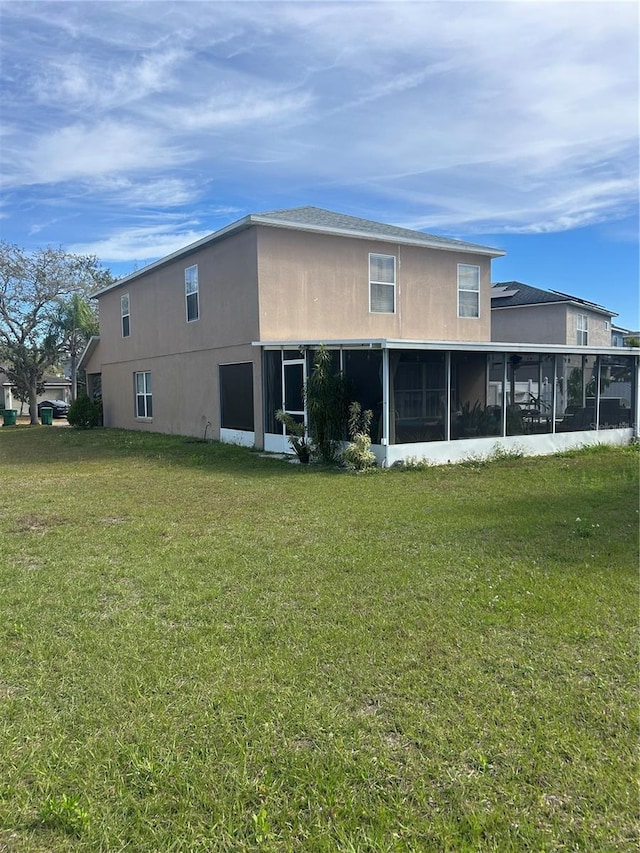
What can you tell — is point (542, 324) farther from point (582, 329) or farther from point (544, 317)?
point (582, 329)

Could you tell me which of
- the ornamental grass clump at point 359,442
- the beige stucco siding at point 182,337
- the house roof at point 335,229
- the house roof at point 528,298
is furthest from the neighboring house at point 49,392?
the ornamental grass clump at point 359,442

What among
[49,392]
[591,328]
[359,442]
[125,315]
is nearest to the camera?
[359,442]

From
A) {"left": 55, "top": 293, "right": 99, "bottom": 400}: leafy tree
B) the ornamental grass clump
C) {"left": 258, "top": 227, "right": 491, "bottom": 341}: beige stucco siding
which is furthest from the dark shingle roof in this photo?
{"left": 55, "top": 293, "right": 99, "bottom": 400}: leafy tree

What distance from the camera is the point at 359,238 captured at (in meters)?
15.2

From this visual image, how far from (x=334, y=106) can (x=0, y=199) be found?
51.7 ft

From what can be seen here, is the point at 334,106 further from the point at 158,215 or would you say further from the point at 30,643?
the point at 158,215

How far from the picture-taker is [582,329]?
85.4ft

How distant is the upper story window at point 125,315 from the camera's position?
21672mm

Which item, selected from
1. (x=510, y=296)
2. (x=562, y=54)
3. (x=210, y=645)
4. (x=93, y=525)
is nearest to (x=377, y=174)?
(x=562, y=54)

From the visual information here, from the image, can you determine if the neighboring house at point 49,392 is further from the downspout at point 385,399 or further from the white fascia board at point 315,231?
the downspout at point 385,399

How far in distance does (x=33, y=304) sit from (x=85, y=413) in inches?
370

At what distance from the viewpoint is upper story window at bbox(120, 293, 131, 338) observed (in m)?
21.7

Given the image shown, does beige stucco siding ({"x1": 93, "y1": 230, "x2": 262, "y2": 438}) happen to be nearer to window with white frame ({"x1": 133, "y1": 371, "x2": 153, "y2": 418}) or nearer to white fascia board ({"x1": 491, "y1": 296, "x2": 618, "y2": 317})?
window with white frame ({"x1": 133, "y1": 371, "x2": 153, "y2": 418})

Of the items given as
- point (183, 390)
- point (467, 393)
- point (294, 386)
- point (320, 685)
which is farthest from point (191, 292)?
point (320, 685)
